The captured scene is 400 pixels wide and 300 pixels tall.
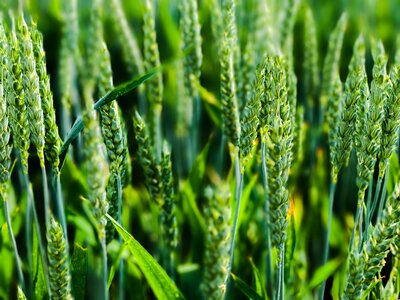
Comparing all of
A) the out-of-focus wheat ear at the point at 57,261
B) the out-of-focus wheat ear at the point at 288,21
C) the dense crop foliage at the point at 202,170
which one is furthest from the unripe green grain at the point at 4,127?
the out-of-focus wheat ear at the point at 288,21

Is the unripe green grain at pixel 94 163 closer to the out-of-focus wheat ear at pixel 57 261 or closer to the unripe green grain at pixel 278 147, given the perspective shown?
the out-of-focus wheat ear at pixel 57 261

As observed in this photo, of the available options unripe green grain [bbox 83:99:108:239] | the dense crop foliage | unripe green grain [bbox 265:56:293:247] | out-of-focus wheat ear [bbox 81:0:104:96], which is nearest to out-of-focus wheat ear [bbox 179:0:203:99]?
the dense crop foliage

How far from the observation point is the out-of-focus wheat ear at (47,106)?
3.11 ft

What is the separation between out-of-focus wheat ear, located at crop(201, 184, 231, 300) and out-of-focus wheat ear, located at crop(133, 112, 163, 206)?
37cm

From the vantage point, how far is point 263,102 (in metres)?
0.97

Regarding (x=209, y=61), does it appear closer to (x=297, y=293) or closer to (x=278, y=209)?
(x=297, y=293)

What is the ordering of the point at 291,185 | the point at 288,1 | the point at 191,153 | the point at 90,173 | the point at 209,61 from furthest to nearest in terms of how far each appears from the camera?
the point at 209,61 < the point at 191,153 < the point at 288,1 < the point at 291,185 < the point at 90,173

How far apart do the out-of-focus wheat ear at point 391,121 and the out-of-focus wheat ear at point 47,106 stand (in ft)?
1.69

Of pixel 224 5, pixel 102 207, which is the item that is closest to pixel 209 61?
pixel 224 5

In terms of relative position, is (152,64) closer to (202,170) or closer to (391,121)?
(202,170)

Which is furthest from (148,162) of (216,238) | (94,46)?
(94,46)

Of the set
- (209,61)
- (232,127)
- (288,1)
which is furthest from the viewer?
(209,61)

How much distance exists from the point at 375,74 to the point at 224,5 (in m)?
0.39

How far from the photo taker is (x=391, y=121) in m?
0.96
